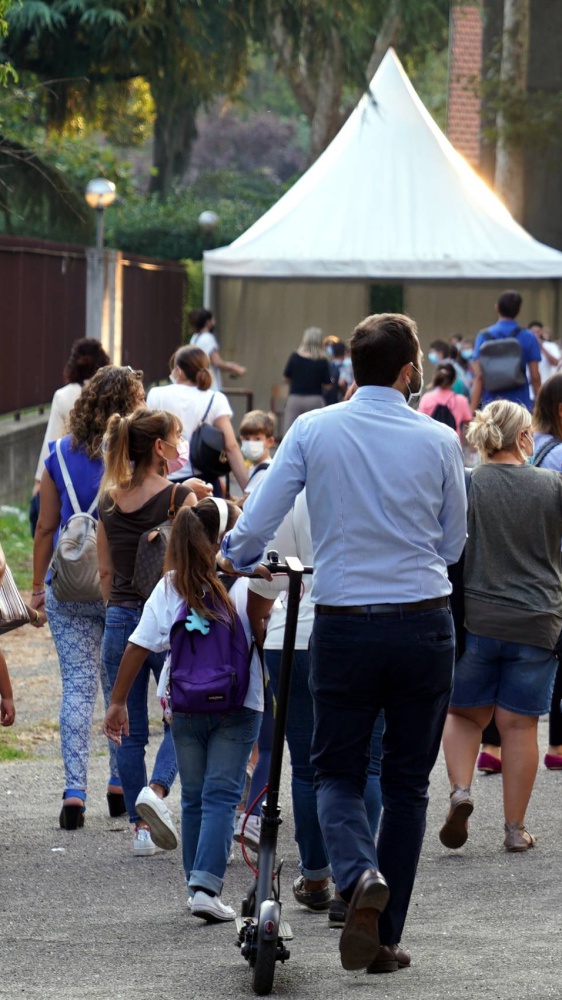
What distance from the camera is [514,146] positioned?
96.6 ft

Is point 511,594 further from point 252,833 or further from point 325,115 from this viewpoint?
point 325,115

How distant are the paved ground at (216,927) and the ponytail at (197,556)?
104 centimetres

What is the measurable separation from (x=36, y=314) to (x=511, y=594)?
1244 centimetres

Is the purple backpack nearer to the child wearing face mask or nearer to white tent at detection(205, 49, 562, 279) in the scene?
the child wearing face mask

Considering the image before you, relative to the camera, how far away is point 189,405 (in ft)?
29.3

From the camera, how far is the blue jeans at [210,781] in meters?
5.00

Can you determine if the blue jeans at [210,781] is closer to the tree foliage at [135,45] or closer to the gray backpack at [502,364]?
the gray backpack at [502,364]

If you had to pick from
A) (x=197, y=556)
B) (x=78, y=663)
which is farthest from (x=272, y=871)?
(x=78, y=663)

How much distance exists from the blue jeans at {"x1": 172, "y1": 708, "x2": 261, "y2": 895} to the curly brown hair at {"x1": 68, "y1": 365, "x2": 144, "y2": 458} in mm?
1821

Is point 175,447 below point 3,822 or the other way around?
the other way around

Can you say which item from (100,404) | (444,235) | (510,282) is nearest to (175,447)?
(100,404)

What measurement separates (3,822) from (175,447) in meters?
1.84

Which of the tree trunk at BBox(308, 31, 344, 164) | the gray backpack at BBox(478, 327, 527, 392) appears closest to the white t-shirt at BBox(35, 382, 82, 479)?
the gray backpack at BBox(478, 327, 527, 392)

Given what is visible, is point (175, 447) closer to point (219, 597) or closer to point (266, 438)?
point (219, 597)
